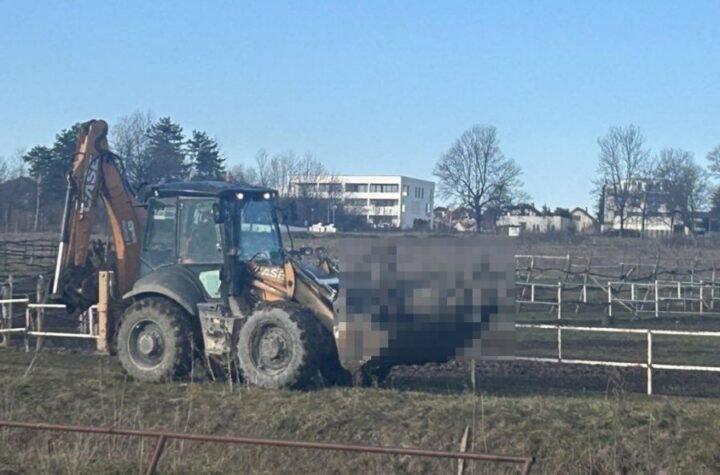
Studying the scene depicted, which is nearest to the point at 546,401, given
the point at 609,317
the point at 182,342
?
the point at 182,342

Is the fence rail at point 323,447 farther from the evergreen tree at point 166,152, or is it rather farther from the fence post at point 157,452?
the evergreen tree at point 166,152

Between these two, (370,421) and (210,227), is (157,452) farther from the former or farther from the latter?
(210,227)

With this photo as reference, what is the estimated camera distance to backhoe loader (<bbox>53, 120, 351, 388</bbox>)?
14.4m

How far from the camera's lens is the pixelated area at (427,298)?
13.4 metres

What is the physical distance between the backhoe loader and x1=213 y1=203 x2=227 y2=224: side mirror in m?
0.02

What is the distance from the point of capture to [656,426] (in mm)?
13258

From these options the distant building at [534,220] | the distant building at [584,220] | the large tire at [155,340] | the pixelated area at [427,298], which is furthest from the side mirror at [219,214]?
the distant building at [584,220]

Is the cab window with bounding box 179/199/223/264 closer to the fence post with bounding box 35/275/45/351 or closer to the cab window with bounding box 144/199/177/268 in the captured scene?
the cab window with bounding box 144/199/177/268

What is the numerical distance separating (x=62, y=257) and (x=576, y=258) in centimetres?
3187

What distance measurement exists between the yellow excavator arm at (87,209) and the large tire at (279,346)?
3.27 meters

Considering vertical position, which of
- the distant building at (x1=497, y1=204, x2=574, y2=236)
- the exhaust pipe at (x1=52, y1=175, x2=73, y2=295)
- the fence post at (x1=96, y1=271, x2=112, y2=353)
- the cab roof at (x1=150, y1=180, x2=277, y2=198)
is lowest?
the fence post at (x1=96, y1=271, x2=112, y2=353)

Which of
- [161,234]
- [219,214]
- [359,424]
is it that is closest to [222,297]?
[219,214]

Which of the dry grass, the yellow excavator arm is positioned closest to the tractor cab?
the yellow excavator arm

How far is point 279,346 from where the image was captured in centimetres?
1440
